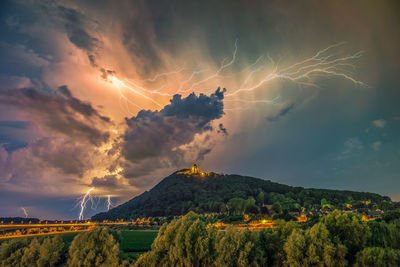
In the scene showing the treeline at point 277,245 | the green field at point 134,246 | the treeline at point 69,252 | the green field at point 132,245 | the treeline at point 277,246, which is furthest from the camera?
the green field at point 134,246

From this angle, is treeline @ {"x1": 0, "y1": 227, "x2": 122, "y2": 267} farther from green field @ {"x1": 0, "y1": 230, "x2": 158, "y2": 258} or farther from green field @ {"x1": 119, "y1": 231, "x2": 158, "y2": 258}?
green field @ {"x1": 119, "y1": 231, "x2": 158, "y2": 258}

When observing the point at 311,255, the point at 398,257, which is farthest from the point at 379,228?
the point at 311,255

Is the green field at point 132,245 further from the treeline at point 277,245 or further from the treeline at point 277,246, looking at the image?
the treeline at point 277,245

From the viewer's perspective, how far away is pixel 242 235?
33906 mm

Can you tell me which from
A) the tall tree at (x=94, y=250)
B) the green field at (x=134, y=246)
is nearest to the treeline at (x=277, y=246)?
the tall tree at (x=94, y=250)

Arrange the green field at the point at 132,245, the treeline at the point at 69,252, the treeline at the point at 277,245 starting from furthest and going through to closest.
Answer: the green field at the point at 132,245 → the treeline at the point at 69,252 → the treeline at the point at 277,245

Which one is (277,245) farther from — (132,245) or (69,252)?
(132,245)

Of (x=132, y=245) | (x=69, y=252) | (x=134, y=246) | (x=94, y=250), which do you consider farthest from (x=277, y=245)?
(x=132, y=245)

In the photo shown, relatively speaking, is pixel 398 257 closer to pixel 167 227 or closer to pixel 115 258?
pixel 167 227

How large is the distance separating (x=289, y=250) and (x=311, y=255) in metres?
2.52

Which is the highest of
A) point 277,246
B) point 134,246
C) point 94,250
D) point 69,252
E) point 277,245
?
point 277,245

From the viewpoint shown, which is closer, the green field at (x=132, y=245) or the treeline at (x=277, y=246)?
the treeline at (x=277, y=246)

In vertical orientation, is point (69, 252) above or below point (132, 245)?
above

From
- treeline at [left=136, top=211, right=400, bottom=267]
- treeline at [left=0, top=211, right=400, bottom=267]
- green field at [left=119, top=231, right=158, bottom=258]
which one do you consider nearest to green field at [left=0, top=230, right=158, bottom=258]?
green field at [left=119, top=231, right=158, bottom=258]
